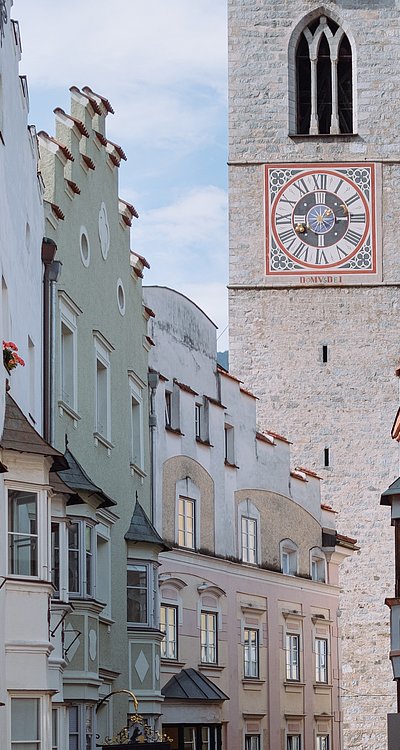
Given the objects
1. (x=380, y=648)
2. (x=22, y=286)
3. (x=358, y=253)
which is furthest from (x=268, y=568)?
(x=22, y=286)

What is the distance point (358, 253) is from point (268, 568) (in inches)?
582

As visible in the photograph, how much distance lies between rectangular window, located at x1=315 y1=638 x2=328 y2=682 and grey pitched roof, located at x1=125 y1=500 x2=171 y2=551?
12890 millimetres

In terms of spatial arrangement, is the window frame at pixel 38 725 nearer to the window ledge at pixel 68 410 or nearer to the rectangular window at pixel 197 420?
the window ledge at pixel 68 410

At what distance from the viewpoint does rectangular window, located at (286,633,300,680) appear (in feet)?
137

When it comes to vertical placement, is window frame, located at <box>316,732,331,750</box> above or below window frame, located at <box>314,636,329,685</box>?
below

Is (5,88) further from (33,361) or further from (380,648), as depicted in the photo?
(380,648)

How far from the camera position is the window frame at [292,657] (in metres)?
41.7

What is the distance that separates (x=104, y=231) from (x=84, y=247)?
168cm

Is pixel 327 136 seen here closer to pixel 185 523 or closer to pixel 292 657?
pixel 292 657

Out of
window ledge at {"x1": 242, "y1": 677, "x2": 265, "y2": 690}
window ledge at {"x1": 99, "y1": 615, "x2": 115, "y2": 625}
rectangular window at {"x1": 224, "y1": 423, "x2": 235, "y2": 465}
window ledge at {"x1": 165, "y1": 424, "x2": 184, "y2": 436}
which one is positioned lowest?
window ledge at {"x1": 242, "y1": 677, "x2": 265, "y2": 690}

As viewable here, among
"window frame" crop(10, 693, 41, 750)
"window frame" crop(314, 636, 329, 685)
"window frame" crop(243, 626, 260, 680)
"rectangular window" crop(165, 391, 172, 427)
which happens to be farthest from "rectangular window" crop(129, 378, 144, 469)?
"window frame" crop(314, 636, 329, 685)

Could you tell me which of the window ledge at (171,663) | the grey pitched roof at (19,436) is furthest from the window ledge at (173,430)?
the grey pitched roof at (19,436)

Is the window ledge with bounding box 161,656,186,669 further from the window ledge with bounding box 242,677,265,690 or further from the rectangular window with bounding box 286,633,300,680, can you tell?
A: the rectangular window with bounding box 286,633,300,680

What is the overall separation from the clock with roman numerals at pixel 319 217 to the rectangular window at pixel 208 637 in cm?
1734
